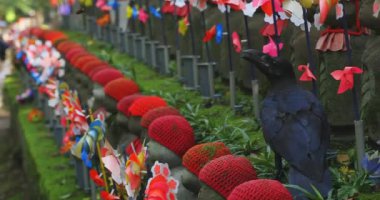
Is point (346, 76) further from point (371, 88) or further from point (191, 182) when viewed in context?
point (191, 182)

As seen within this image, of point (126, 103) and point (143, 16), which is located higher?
point (143, 16)

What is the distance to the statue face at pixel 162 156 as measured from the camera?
5081 millimetres

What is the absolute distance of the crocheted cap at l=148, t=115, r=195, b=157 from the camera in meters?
5.11

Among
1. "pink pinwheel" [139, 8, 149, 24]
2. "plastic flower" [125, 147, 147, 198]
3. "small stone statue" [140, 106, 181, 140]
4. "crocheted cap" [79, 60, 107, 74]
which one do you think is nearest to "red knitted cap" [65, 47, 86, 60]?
"pink pinwheel" [139, 8, 149, 24]

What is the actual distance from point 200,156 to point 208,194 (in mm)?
459

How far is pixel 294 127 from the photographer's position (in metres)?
4.07

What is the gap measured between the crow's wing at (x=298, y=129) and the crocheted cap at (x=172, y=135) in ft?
3.10

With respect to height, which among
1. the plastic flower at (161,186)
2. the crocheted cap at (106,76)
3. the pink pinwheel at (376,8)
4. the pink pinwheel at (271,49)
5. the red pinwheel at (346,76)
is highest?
the pink pinwheel at (376,8)

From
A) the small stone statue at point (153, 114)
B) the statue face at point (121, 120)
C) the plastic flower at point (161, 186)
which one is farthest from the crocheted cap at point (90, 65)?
the plastic flower at point (161, 186)

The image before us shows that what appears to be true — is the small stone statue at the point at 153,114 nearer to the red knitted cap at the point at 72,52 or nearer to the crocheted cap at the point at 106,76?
the crocheted cap at the point at 106,76

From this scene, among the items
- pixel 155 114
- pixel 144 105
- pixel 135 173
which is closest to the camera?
pixel 135 173

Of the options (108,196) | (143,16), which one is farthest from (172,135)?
(143,16)

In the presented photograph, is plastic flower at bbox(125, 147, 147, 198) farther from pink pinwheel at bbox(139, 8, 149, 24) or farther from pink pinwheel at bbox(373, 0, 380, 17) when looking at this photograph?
pink pinwheel at bbox(139, 8, 149, 24)

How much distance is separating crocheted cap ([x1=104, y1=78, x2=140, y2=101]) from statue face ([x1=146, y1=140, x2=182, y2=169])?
2.21m
